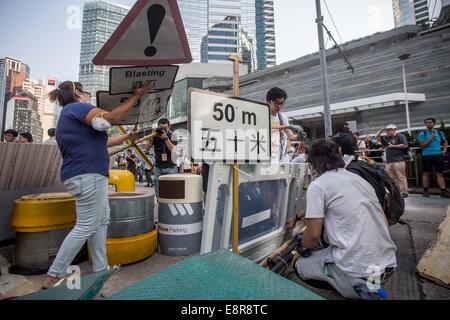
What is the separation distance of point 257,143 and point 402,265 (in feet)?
6.89

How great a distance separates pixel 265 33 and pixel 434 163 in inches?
4016

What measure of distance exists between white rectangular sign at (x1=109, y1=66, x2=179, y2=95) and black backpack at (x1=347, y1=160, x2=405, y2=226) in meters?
2.20

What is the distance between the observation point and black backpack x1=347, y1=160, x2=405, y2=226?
8.18 ft

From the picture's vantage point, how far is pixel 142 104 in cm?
261

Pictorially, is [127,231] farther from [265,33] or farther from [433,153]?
[265,33]

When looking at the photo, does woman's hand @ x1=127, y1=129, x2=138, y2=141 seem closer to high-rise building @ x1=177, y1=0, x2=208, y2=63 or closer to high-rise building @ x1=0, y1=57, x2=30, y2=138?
high-rise building @ x1=0, y1=57, x2=30, y2=138

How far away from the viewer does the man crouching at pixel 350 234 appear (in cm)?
164

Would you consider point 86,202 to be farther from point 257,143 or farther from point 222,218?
point 257,143

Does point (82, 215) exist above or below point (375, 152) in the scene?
below

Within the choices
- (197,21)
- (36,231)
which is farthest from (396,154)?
(197,21)
